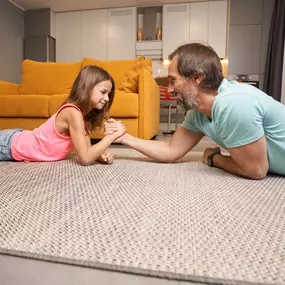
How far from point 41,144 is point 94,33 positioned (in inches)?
200

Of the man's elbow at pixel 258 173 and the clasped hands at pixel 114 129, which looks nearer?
the man's elbow at pixel 258 173

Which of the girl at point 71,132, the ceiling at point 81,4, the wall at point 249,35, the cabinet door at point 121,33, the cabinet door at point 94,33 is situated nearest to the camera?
the girl at point 71,132

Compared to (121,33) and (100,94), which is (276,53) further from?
(100,94)

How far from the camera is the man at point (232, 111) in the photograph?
949mm

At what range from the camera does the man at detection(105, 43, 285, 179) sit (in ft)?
3.11

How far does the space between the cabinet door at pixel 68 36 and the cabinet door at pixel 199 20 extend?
8.28 ft

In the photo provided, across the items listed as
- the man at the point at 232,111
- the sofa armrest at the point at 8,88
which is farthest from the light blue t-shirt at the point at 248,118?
the sofa armrest at the point at 8,88

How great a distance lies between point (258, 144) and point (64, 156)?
1.05m

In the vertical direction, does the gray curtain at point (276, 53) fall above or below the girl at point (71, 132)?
above

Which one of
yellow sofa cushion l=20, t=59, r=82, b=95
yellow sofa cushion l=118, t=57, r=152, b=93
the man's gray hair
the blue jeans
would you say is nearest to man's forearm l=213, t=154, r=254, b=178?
the man's gray hair

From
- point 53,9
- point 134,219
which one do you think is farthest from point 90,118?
point 53,9

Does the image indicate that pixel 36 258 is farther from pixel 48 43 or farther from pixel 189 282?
pixel 48 43

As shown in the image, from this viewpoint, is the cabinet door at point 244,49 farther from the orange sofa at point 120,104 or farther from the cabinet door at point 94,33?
the orange sofa at point 120,104

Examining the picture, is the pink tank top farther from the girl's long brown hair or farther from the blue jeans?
the girl's long brown hair
